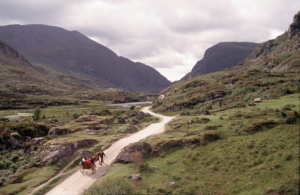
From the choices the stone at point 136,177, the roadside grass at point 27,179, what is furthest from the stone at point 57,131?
the stone at point 136,177

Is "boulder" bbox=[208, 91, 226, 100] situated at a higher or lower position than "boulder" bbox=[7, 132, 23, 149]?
higher

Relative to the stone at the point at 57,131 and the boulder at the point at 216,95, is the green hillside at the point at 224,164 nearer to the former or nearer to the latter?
the stone at the point at 57,131

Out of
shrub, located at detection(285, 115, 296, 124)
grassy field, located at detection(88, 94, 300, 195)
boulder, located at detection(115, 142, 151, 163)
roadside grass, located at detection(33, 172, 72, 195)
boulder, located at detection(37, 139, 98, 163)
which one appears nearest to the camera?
grassy field, located at detection(88, 94, 300, 195)

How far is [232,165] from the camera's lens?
15.7 meters

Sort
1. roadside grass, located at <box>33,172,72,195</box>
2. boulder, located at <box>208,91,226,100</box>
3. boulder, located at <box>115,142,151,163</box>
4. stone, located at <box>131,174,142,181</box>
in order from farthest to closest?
boulder, located at <box>208,91,226,100</box>, boulder, located at <box>115,142,151,163</box>, roadside grass, located at <box>33,172,72,195</box>, stone, located at <box>131,174,142,181</box>

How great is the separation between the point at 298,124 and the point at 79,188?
25.6 m

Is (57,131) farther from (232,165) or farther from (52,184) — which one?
(232,165)

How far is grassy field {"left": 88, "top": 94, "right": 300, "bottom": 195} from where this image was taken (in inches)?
498

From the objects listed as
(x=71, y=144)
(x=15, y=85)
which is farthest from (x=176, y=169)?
(x=15, y=85)

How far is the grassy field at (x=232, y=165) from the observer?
12656 millimetres

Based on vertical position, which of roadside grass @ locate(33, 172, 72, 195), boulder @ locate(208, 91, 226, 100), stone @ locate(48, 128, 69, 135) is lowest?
roadside grass @ locate(33, 172, 72, 195)

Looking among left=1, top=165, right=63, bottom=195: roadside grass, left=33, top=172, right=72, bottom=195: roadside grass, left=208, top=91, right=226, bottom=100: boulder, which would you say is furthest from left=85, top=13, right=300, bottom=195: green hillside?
left=208, top=91, right=226, bottom=100: boulder

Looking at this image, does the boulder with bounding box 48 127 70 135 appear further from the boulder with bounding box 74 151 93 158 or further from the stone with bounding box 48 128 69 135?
the boulder with bounding box 74 151 93 158

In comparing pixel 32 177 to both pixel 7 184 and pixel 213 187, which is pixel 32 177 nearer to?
pixel 7 184
